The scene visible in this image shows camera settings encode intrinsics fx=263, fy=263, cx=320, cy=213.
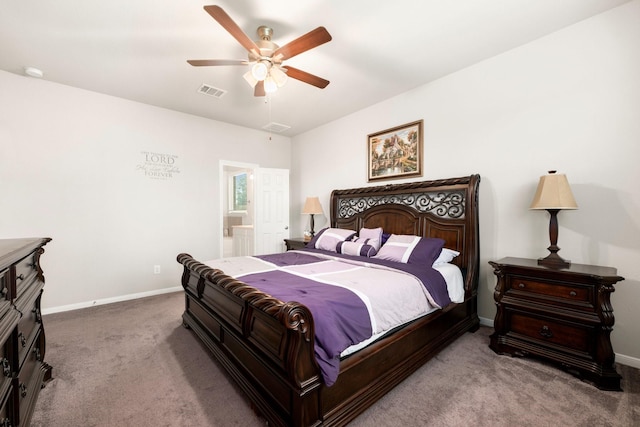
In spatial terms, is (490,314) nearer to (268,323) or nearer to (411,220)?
(411,220)

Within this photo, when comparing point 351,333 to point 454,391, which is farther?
point 454,391

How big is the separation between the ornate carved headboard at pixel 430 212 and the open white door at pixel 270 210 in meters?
1.49

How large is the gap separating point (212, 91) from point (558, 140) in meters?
3.91

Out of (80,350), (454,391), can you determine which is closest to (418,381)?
(454,391)

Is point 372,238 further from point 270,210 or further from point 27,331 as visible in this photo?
point 27,331

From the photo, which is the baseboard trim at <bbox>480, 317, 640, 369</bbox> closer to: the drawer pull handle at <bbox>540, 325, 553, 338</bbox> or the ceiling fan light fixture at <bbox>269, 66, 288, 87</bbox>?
the drawer pull handle at <bbox>540, 325, 553, 338</bbox>

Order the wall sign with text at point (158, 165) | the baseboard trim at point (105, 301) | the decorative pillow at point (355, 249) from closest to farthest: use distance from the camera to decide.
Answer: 1. the decorative pillow at point (355, 249)
2. the baseboard trim at point (105, 301)
3. the wall sign with text at point (158, 165)

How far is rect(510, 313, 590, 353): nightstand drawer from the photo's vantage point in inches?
78.1

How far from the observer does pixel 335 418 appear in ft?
4.83

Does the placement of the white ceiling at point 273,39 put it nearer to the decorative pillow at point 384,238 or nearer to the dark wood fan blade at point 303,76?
the dark wood fan blade at point 303,76

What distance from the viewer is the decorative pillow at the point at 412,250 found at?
8.66ft

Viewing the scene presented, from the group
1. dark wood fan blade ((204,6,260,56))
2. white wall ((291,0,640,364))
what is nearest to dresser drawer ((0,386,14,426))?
dark wood fan blade ((204,6,260,56))

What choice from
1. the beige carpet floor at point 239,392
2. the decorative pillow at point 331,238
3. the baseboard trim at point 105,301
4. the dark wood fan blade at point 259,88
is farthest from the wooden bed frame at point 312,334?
the dark wood fan blade at point 259,88

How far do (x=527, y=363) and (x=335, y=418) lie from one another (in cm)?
177
